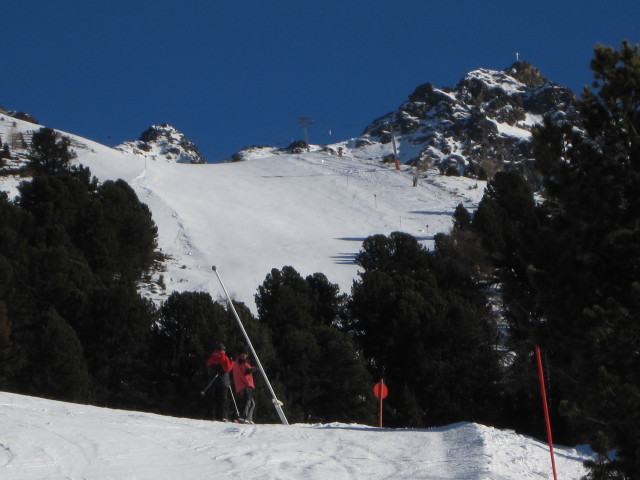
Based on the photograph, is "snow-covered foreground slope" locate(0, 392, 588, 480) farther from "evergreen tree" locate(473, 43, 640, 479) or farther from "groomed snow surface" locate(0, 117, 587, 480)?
"evergreen tree" locate(473, 43, 640, 479)

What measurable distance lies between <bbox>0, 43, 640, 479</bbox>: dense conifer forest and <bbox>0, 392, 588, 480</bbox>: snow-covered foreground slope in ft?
3.43

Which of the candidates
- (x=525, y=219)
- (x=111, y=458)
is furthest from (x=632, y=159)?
(x=111, y=458)

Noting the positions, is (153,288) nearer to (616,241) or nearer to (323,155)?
(616,241)

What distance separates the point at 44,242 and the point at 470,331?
1730 centimetres

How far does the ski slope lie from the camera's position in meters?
43.1

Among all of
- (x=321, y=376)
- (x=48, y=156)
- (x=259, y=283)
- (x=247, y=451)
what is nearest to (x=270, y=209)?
(x=48, y=156)

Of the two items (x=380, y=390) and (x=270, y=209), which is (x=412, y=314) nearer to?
(x=380, y=390)

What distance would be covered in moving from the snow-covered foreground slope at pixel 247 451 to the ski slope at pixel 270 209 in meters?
24.4

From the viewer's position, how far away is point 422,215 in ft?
184

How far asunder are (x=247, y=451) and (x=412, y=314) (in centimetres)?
2174

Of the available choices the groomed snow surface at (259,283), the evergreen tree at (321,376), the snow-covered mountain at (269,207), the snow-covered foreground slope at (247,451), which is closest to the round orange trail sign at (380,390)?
the groomed snow surface at (259,283)

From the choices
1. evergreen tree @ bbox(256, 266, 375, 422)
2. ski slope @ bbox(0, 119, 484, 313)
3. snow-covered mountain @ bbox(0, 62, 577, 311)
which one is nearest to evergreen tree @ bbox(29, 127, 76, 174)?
snow-covered mountain @ bbox(0, 62, 577, 311)

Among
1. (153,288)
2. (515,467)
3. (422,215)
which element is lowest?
(515,467)

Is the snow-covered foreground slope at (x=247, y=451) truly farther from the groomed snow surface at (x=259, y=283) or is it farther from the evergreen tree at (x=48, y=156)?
the evergreen tree at (x=48, y=156)
